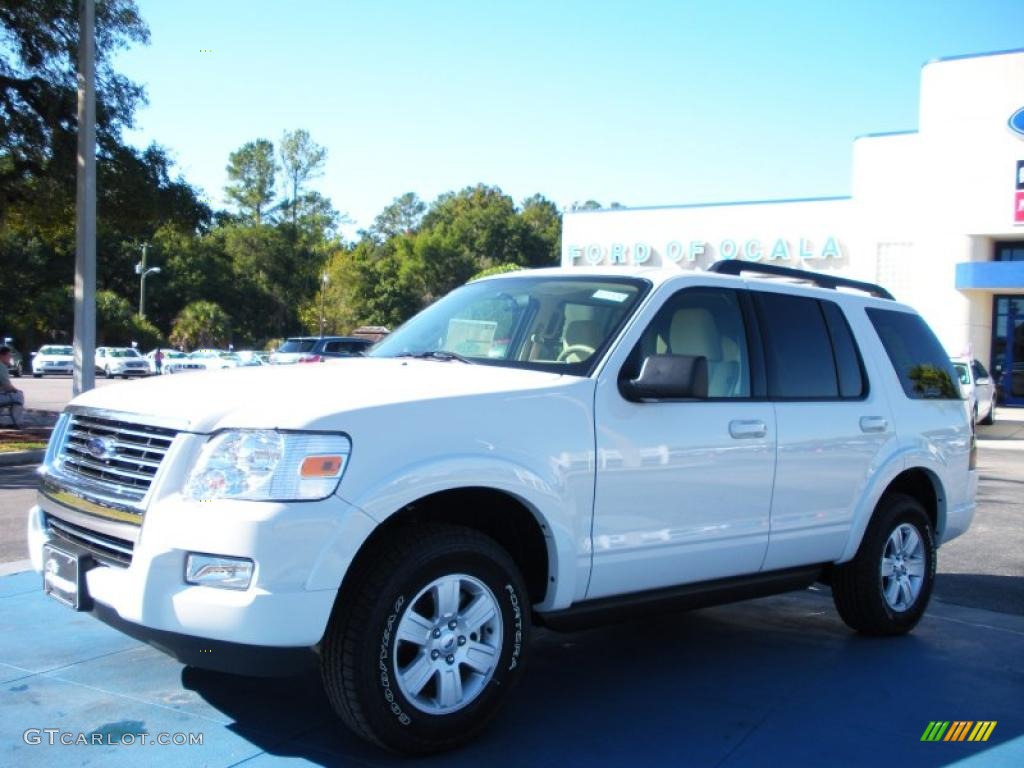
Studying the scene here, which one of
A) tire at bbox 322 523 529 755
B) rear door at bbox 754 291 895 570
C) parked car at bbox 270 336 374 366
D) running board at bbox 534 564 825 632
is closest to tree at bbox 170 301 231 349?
parked car at bbox 270 336 374 366

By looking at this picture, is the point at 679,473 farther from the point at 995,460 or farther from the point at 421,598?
the point at 995,460

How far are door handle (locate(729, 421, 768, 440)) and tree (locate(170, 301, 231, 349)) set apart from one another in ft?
213

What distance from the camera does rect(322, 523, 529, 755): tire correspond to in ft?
11.6

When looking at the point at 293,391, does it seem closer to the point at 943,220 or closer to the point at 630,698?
the point at 630,698

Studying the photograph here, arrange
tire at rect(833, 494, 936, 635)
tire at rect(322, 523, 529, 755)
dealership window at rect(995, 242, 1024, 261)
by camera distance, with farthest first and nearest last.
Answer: dealership window at rect(995, 242, 1024, 261) → tire at rect(833, 494, 936, 635) → tire at rect(322, 523, 529, 755)

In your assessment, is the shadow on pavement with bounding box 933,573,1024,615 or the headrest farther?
the shadow on pavement with bounding box 933,573,1024,615

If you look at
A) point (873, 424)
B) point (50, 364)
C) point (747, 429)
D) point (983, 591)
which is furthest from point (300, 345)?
point (747, 429)

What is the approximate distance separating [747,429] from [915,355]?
1.98m

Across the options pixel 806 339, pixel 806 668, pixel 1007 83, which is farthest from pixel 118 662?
pixel 1007 83

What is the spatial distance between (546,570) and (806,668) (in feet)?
5.72

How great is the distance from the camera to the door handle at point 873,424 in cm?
547

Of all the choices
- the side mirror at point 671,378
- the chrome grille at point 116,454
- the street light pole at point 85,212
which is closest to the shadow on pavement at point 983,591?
the side mirror at point 671,378

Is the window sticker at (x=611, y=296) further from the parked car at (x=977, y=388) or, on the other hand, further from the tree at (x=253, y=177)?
the tree at (x=253, y=177)

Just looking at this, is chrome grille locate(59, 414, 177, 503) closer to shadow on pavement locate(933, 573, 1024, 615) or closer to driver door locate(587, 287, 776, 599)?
driver door locate(587, 287, 776, 599)
